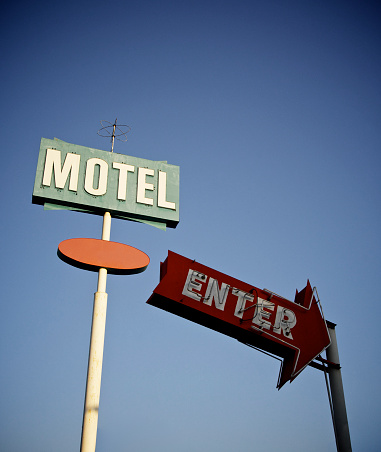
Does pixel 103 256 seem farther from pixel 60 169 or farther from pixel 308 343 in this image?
pixel 308 343

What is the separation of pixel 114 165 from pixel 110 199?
46.9 inches

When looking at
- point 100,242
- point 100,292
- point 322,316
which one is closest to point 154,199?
point 100,242

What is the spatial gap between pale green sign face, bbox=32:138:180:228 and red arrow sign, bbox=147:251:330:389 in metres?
1.94

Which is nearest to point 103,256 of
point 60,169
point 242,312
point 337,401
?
point 60,169

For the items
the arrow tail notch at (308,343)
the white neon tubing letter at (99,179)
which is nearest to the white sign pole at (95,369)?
the white neon tubing letter at (99,179)

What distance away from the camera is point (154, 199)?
14.5m

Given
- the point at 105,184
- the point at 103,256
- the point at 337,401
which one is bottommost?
the point at 337,401

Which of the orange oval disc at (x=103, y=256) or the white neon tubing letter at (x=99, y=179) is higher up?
the white neon tubing letter at (x=99, y=179)

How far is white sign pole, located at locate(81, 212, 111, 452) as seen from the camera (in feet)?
34.2

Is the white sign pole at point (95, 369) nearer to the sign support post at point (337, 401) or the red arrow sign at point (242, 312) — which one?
the red arrow sign at point (242, 312)

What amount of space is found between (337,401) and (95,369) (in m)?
5.70

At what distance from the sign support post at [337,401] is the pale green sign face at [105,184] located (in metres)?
5.34

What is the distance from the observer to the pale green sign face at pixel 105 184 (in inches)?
A: 533

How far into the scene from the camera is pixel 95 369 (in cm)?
1116
